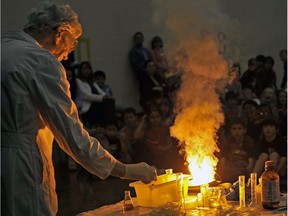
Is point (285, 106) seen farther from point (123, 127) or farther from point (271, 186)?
point (271, 186)

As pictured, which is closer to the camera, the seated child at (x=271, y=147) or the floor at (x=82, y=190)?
the floor at (x=82, y=190)

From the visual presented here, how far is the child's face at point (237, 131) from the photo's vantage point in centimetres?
555

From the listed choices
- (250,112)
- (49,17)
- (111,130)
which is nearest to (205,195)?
(49,17)

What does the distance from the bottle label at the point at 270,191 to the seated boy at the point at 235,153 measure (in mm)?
2293

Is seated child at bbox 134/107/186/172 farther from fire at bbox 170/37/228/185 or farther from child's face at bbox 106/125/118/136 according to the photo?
fire at bbox 170/37/228/185

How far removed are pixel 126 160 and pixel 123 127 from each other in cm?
60

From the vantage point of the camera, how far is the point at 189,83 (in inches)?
128

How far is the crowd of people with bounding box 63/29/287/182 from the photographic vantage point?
532 centimetres

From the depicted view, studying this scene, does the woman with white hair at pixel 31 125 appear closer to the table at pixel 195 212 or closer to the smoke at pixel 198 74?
the table at pixel 195 212

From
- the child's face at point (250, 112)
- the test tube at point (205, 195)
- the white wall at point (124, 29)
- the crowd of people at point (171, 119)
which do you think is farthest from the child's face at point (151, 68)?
the test tube at point (205, 195)

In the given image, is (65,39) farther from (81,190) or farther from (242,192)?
(81,190)

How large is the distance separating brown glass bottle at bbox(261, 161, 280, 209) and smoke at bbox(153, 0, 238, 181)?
1.52 ft

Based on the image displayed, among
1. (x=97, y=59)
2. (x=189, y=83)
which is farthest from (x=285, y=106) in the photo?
(x=189, y=83)

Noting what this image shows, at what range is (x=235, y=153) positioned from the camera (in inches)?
210
